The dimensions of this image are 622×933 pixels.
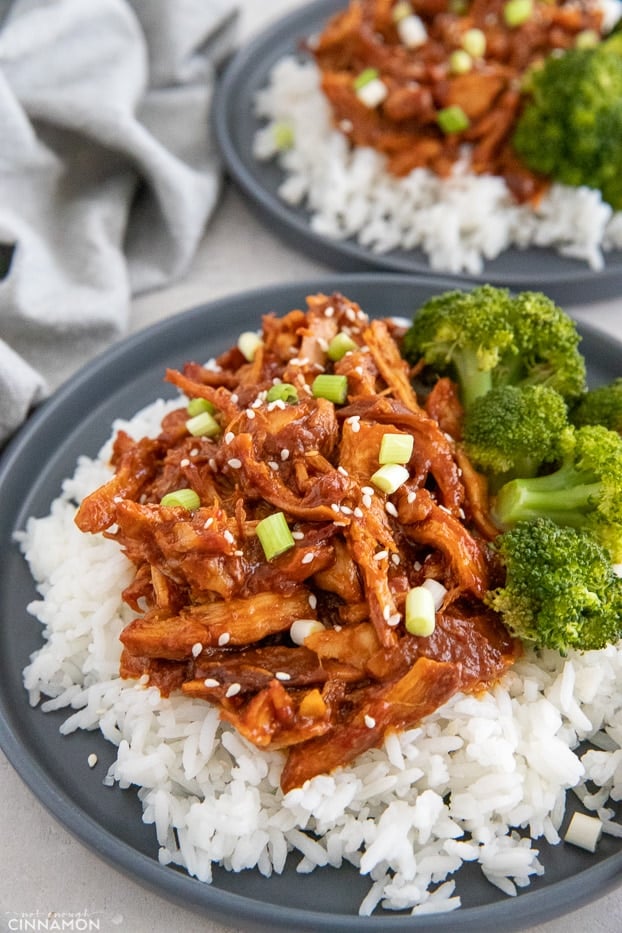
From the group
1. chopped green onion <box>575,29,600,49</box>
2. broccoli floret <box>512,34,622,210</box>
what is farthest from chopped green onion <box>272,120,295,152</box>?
chopped green onion <box>575,29,600,49</box>

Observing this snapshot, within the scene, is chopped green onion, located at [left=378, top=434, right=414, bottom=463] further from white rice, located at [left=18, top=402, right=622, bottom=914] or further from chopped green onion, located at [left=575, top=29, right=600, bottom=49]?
chopped green onion, located at [left=575, top=29, right=600, bottom=49]

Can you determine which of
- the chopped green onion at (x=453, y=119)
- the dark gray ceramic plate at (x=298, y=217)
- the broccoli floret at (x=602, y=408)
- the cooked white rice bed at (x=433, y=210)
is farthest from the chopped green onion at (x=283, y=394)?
the chopped green onion at (x=453, y=119)

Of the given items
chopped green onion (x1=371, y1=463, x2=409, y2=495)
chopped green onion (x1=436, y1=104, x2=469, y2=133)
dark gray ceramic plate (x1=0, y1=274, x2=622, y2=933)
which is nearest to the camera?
dark gray ceramic plate (x1=0, y1=274, x2=622, y2=933)

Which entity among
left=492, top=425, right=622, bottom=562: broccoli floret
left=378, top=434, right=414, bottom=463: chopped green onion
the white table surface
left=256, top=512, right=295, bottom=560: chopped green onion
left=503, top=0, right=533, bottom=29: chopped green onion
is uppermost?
left=503, top=0, right=533, bottom=29: chopped green onion

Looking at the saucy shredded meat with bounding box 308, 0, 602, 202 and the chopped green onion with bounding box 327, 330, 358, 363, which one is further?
the saucy shredded meat with bounding box 308, 0, 602, 202

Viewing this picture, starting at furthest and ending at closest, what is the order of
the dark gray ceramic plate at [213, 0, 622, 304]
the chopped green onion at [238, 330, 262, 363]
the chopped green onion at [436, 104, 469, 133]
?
1. the chopped green onion at [436, 104, 469, 133]
2. the dark gray ceramic plate at [213, 0, 622, 304]
3. the chopped green onion at [238, 330, 262, 363]

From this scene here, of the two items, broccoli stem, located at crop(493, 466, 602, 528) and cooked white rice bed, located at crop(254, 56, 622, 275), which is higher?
broccoli stem, located at crop(493, 466, 602, 528)

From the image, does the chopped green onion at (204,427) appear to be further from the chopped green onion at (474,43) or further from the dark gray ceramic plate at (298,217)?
the chopped green onion at (474,43)
